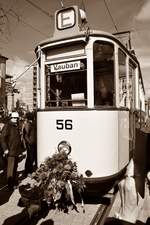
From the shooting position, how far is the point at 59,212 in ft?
15.3

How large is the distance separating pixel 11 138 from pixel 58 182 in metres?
2.22

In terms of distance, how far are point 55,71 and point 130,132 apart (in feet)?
6.98

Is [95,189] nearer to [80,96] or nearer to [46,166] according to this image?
[46,166]

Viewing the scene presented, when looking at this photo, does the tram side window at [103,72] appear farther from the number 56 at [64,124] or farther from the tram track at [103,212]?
the tram track at [103,212]

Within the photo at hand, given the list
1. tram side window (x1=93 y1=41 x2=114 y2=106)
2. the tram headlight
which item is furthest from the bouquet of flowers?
tram side window (x1=93 y1=41 x2=114 y2=106)

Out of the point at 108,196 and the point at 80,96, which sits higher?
the point at 80,96

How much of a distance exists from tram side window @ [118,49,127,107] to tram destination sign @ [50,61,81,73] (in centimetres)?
87

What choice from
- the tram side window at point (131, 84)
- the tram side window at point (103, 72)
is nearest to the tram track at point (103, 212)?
the tram side window at point (103, 72)

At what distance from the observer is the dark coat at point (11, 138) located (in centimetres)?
624

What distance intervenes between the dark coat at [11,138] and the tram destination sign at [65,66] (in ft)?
5.87

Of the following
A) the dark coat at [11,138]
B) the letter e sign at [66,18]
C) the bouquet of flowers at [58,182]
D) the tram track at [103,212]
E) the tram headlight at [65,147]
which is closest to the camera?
the tram track at [103,212]

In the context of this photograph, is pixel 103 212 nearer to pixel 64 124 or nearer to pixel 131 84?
pixel 64 124

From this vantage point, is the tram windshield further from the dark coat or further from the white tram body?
the dark coat

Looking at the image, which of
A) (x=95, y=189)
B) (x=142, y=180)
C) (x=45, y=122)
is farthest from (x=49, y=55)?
(x=142, y=180)
